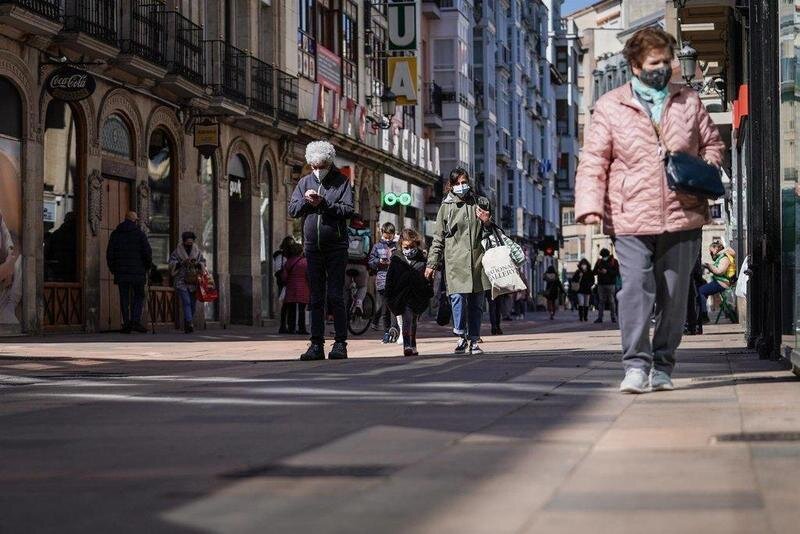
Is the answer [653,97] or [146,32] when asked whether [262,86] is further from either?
[653,97]

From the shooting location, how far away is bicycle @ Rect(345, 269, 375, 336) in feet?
87.5

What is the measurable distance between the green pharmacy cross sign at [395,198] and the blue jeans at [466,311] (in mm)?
33161

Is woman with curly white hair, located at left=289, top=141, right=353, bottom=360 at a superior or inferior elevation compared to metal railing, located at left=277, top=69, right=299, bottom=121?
inferior

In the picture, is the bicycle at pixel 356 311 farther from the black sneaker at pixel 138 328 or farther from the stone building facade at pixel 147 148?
the stone building facade at pixel 147 148

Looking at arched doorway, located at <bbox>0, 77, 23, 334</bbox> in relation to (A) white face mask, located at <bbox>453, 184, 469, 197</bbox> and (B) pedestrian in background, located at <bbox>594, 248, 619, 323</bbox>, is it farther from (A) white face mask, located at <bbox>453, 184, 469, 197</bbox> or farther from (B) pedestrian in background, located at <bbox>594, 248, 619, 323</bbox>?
(B) pedestrian in background, located at <bbox>594, 248, 619, 323</bbox>

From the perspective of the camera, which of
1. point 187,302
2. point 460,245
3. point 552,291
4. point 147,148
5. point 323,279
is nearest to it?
point 323,279

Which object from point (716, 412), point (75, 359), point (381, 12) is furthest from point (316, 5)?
point (716, 412)

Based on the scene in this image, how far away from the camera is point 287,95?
1463 inches

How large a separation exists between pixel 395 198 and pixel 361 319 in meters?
23.1

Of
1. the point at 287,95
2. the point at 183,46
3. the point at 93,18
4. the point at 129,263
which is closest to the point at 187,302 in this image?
the point at 129,263

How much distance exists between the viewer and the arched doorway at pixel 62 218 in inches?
976

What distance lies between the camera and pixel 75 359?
1506 centimetres

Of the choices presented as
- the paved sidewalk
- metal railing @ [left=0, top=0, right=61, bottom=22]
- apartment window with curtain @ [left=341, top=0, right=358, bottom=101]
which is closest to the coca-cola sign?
metal railing @ [left=0, top=0, right=61, bottom=22]

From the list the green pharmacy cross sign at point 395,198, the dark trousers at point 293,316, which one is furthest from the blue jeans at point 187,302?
the green pharmacy cross sign at point 395,198
